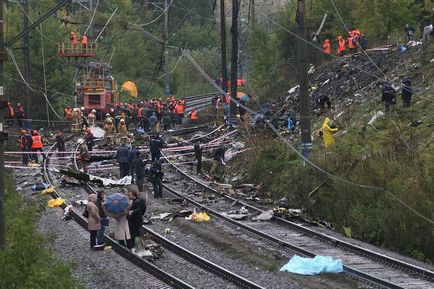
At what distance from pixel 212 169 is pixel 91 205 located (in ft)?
43.3

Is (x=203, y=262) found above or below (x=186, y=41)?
below

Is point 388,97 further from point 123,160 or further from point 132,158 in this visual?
point 123,160

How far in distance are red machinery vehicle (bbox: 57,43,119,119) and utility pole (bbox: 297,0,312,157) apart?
2775 centimetres

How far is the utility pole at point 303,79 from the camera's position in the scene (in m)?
24.9

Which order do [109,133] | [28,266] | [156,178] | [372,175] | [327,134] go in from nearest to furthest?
1. [28,266]
2. [372,175]
3. [156,178]
4. [327,134]
5. [109,133]

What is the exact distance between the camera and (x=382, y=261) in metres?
17.9

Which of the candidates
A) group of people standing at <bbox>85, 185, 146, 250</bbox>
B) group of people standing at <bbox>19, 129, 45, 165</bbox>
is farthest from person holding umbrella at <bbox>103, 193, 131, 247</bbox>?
group of people standing at <bbox>19, 129, 45, 165</bbox>

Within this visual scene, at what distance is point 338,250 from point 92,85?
122 feet

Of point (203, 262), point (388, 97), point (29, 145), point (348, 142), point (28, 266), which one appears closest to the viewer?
point (28, 266)

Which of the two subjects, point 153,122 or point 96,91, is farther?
point 96,91

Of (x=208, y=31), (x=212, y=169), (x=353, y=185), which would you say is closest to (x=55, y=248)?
(x=353, y=185)

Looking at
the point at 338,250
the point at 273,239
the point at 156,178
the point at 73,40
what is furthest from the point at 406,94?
the point at 73,40

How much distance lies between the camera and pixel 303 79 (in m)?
25.3

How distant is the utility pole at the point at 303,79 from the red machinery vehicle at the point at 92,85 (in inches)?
1093
